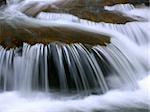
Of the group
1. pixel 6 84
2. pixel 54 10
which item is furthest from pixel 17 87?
pixel 54 10

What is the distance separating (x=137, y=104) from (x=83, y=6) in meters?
2.50

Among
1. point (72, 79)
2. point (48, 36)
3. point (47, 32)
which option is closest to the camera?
point (72, 79)

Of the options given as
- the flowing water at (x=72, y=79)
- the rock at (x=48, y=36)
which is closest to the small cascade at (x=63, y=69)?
the flowing water at (x=72, y=79)

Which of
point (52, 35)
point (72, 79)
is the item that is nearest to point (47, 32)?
point (52, 35)

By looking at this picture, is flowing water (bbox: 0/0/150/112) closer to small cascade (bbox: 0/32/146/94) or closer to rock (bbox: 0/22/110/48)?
small cascade (bbox: 0/32/146/94)

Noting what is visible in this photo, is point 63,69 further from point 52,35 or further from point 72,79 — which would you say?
point 52,35

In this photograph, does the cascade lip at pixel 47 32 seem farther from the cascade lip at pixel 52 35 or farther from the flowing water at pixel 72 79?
→ the flowing water at pixel 72 79

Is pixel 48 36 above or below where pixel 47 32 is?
below

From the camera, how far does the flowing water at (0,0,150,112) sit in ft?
17.0

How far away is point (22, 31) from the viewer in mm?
6016

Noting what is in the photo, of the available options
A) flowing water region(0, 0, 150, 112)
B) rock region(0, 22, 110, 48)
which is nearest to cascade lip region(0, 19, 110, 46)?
rock region(0, 22, 110, 48)

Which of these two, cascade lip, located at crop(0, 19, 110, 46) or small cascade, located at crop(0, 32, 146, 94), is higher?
cascade lip, located at crop(0, 19, 110, 46)

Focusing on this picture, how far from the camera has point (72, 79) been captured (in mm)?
→ 5344

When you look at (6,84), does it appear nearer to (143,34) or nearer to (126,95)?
(126,95)
